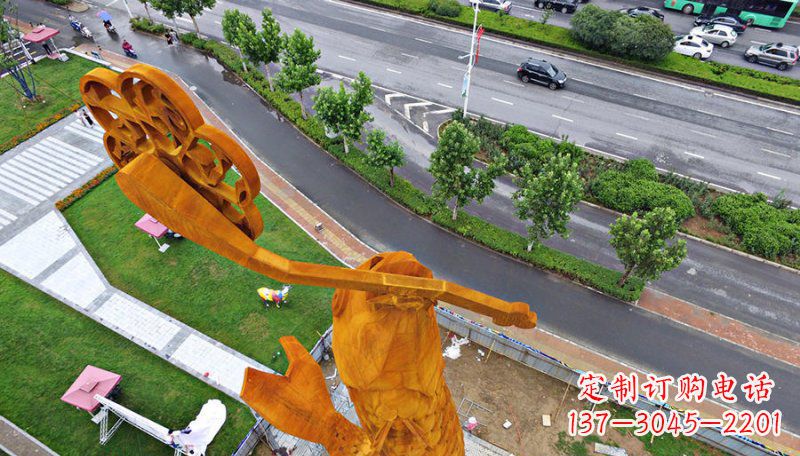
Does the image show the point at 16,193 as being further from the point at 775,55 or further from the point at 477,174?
the point at 775,55

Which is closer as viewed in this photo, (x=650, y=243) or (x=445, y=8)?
(x=650, y=243)

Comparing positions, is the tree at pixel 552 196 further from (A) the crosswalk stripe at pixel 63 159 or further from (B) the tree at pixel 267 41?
(A) the crosswalk stripe at pixel 63 159

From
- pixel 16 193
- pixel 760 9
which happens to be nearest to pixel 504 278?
pixel 16 193

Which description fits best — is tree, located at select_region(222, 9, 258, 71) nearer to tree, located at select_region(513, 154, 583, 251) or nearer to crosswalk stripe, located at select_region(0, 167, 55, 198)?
crosswalk stripe, located at select_region(0, 167, 55, 198)

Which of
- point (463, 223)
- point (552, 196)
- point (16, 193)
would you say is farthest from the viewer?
point (16, 193)

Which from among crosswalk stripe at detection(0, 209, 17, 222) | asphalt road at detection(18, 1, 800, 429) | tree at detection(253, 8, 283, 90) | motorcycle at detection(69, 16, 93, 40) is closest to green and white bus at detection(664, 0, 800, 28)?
asphalt road at detection(18, 1, 800, 429)

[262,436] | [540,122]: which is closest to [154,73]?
[262,436]

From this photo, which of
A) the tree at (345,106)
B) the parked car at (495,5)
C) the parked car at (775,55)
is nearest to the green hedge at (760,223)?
the parked car at (775,55)
